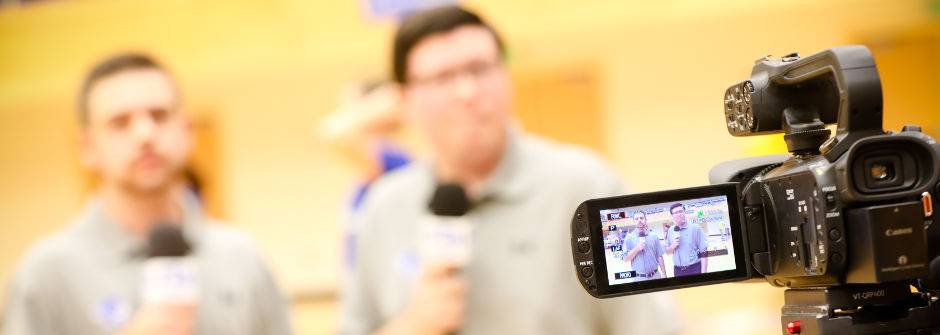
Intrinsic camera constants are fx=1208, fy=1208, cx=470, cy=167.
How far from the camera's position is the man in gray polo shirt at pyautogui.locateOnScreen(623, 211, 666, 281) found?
203 centimetres

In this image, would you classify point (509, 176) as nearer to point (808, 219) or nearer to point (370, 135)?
point (808, 219)

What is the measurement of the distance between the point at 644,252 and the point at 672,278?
6 centimetres

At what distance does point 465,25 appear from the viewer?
3.06m

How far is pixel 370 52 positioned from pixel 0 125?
4037 mm

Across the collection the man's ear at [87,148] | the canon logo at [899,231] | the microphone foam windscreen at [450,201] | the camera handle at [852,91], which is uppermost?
the man's ear at [87,148]

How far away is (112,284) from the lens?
3.21m

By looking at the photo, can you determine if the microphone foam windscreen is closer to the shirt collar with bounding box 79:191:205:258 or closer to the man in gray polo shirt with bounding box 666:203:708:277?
the shirt collar with bounding box 79:191:205:258

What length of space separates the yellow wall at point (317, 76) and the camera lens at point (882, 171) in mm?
6175

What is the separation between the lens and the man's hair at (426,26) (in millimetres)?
3037

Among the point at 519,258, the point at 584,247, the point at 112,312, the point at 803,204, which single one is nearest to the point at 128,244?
the point at 112,312

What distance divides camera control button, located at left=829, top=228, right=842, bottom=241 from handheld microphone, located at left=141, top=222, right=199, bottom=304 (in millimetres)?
1687

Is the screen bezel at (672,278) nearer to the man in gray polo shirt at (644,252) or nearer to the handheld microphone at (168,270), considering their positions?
the man in gray polo shirt at (644,252)

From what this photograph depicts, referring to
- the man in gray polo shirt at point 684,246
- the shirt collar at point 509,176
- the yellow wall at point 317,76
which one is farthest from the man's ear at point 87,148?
the yellow wall at point 317,76

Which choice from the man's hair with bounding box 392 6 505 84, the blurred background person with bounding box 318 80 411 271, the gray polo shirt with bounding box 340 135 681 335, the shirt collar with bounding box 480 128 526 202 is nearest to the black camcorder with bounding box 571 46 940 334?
the gray polo shirt with bounding box 340 135 681 335
